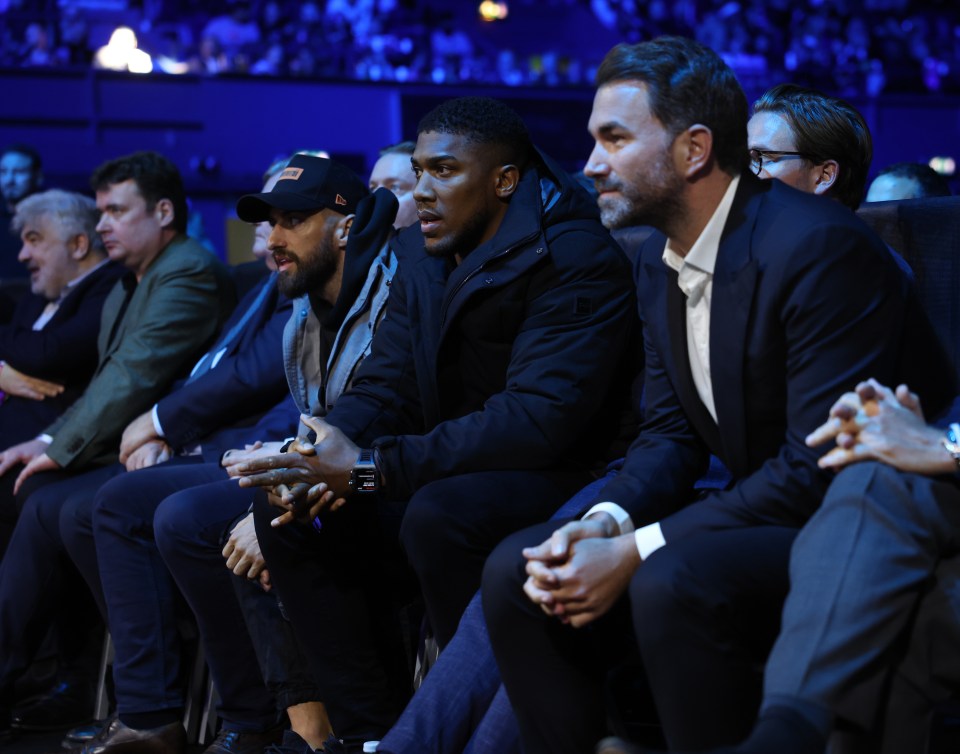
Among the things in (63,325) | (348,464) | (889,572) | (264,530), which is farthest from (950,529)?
(63,325)

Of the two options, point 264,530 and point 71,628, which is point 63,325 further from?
→ point 264,530

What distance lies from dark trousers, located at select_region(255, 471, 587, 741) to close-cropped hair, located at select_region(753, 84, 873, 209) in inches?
35.3

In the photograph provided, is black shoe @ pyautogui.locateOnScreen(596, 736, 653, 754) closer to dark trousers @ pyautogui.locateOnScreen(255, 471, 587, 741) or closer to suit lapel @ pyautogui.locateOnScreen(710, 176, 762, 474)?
suit lapel @ pyautogui.locateOnScreen(710, 176, 762, 474)

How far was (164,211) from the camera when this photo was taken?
14.0ft

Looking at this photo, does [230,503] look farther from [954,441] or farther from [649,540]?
[954,441]

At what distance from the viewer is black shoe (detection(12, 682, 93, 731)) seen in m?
3.69

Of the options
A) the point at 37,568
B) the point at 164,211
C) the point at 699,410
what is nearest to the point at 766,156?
the point at 699,410

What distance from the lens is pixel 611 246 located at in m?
2.76

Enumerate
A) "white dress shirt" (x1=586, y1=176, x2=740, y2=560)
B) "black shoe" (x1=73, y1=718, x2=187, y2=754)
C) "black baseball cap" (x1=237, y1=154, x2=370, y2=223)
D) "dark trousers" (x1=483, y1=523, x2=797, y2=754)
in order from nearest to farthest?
"dark trousers" (x1=483, y1=523, x2=797, y2=754) → "white dress shirt" (x1=586, y1=176, x2=740, y2=560) → "black shoe" (x1=73, y1=718, x2=187, y2=754) → "black baseball cap" (x1=237, y1=154, x2=370, y2=223)

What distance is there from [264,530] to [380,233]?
0.93m

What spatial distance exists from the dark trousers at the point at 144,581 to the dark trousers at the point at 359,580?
446 millimetres

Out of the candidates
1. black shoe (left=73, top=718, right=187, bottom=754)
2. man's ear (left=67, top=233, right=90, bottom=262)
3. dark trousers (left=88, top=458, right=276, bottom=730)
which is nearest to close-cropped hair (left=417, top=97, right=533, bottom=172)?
dark trousers (left=88, top=458, right=276, bottom=730)

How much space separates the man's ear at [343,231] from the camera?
3359mm

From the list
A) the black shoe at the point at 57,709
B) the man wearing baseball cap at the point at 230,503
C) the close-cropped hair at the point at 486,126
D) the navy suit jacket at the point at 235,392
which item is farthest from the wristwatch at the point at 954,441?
the black shoe at the point at 57,709
